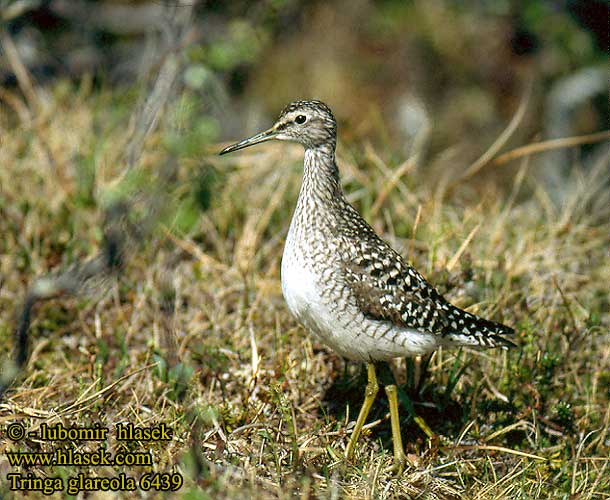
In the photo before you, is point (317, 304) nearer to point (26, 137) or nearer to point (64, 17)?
point (26, 137)

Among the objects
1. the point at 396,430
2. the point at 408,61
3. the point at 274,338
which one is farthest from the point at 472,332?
the point at 408,61

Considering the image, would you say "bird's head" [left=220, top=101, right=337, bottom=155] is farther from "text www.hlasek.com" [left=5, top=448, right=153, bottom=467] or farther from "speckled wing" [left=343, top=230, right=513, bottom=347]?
"text www.hlasek.com" [left=5, top=448, right=153, bottom=467]

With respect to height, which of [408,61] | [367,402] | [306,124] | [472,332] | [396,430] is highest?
[306,124]

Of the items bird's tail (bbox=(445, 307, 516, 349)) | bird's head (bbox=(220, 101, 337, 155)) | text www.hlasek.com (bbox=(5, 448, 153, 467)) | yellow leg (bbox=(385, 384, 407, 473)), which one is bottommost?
yellow leg (bbox=(385, 384, 407, 473))

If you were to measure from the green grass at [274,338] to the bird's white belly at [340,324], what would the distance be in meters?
0.49

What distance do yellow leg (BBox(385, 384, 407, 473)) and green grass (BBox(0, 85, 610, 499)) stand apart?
0.08 m

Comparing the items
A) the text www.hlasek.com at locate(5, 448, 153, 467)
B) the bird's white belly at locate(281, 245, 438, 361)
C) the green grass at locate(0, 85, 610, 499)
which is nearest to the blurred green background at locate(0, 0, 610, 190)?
the green grass at locate(0, 85, 610, 499)

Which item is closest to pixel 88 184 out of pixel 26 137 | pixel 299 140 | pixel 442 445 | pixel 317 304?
pixel 26 137

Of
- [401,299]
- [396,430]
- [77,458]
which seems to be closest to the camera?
[77,458]

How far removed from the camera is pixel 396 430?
184 inches

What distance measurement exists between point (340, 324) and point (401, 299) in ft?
1.26

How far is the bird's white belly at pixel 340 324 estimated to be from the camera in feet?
14.4

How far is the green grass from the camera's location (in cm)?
439

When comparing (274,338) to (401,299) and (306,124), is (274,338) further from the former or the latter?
(306,124)
